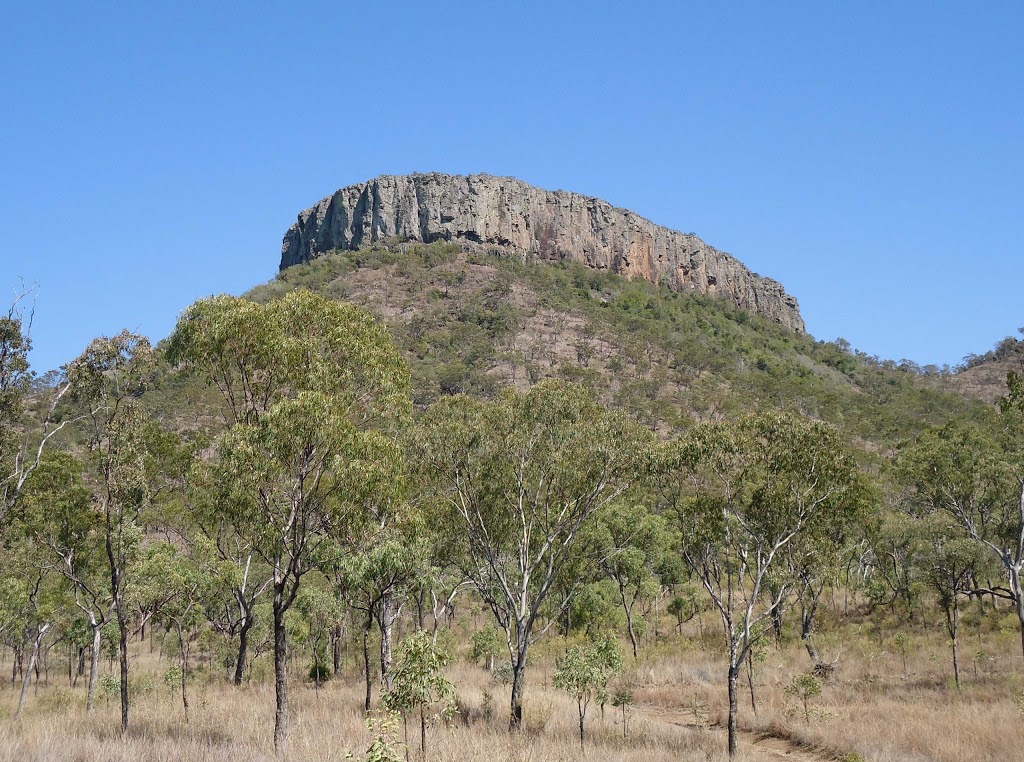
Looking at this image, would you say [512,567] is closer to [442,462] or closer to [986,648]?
[442,462]

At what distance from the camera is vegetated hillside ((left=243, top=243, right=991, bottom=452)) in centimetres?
9369

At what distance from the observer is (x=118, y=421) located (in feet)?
53.9

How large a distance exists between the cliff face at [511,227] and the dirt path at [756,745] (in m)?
143

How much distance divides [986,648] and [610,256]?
14918 cm

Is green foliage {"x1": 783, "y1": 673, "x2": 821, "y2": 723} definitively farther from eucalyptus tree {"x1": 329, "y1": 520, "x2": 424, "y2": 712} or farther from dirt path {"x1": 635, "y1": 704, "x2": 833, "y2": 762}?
eucalyptus tree {"x1": 329, "y1": 520, "x2": 424, "y2": 712}

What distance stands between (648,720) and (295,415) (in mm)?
16972

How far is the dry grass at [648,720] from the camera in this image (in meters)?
14.3

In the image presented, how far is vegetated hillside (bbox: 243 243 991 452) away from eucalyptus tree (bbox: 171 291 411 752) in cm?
6514

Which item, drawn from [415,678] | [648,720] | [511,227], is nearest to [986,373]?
[511,227]

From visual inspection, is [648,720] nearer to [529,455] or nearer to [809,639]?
[529,455]

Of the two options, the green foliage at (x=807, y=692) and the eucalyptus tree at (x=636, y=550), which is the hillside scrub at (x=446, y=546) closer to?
the green foliage at (x=807, y=692)

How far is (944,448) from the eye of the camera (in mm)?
30297

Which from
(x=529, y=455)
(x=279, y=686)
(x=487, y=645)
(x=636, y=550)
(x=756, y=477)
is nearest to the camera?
(x=279, y=686)

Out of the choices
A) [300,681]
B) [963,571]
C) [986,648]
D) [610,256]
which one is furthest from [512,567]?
[610,256]
